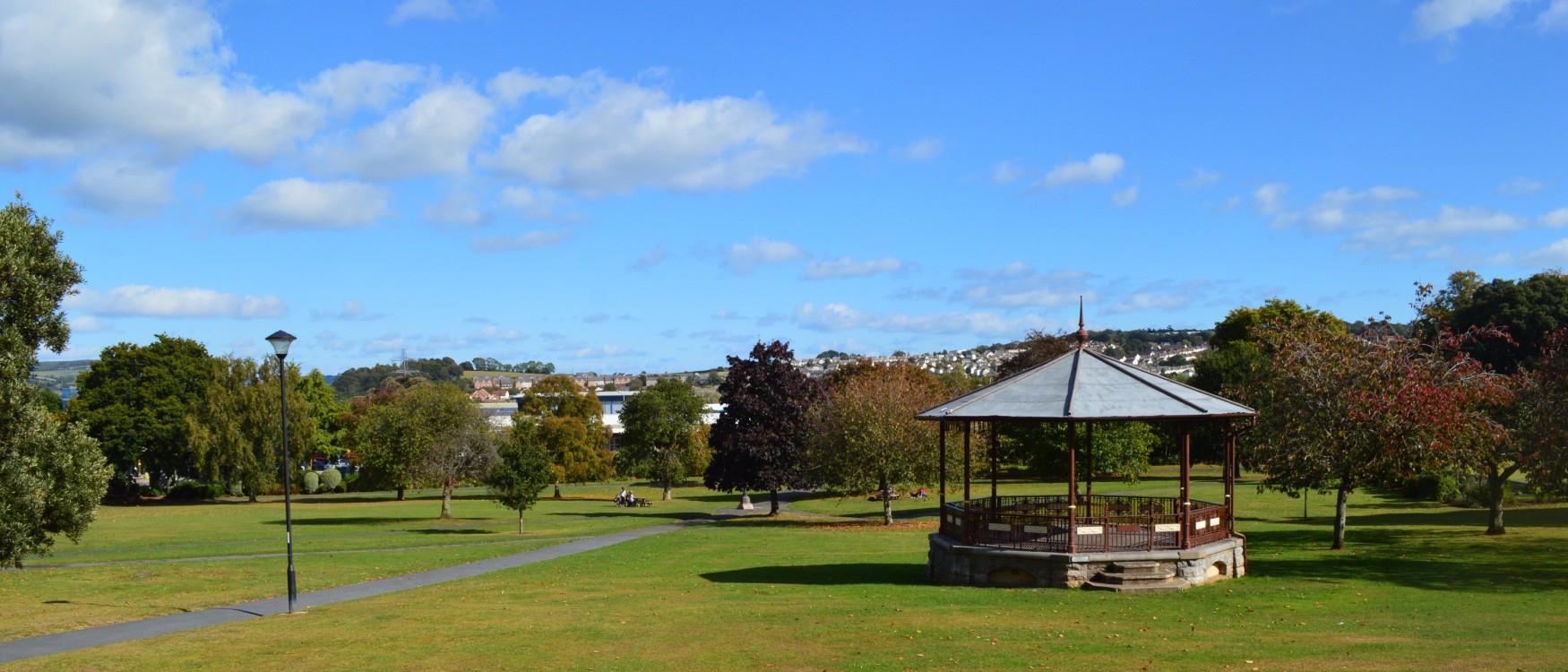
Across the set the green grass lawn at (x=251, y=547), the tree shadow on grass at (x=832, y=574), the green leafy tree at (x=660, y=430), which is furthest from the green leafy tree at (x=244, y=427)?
the tree shadow on grass at (x=832, y=574)

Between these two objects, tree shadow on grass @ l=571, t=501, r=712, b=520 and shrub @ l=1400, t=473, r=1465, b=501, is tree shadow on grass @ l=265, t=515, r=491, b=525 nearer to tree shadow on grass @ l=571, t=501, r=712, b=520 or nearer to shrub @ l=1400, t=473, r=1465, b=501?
tree shadow on grass @ l=571, t=501, r=712, b=520

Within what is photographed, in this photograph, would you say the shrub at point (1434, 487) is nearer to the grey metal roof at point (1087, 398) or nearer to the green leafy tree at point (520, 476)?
the grey metal roof at point (1087, 398)

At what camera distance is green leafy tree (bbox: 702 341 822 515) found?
186 feet

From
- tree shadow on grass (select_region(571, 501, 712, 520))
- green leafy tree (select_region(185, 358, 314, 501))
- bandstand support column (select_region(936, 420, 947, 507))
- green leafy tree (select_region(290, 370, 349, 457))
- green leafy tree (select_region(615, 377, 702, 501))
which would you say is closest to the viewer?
bandstand support column (select_region(936, 420, 947, 507))

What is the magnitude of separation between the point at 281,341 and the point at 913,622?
47.5 feet

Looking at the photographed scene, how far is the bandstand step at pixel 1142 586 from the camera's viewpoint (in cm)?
2525

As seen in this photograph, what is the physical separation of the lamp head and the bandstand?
14.6m

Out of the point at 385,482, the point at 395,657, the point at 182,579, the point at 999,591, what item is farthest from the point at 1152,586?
the point at 385,482

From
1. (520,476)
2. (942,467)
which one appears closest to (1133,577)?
(942,467)

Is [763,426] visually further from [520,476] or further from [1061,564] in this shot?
[1061,564]

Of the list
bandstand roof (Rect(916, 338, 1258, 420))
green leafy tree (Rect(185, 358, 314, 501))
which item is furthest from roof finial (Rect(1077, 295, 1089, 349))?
green leafy tree (Rect(185, 358, 314, 501))

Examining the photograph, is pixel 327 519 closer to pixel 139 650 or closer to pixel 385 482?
pixel 385 482

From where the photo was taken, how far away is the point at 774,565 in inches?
1307

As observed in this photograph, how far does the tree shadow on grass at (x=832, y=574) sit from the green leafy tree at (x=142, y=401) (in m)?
61.9
